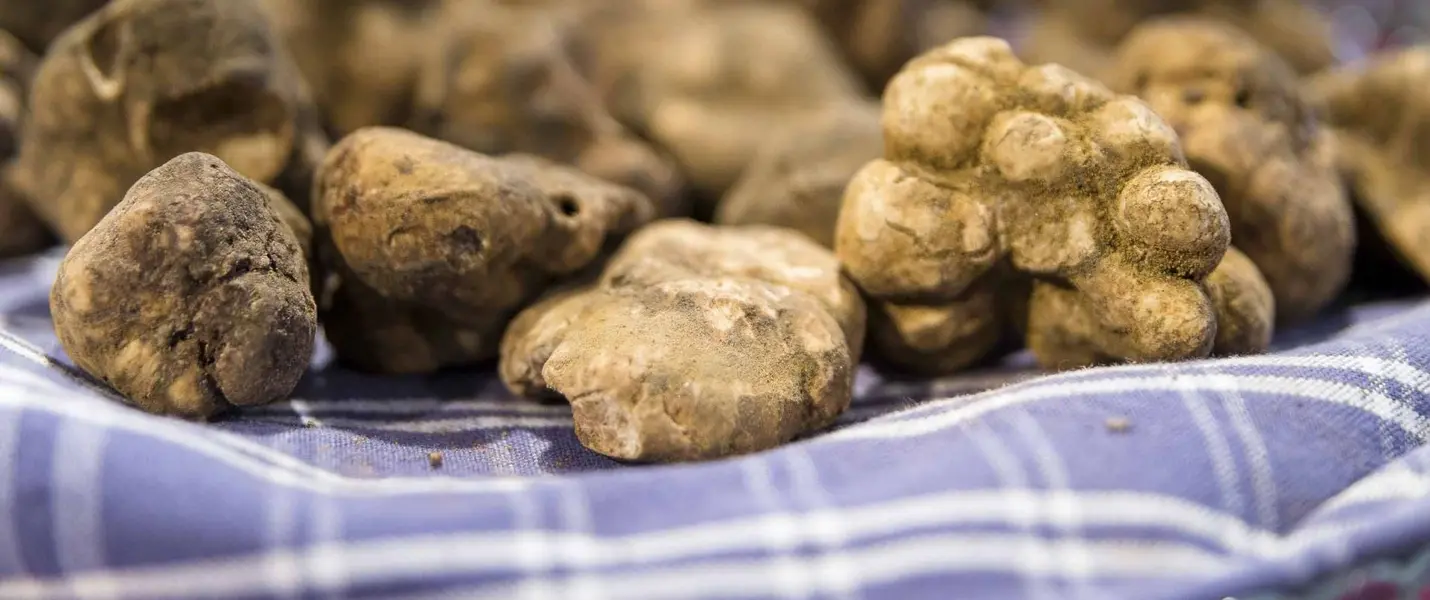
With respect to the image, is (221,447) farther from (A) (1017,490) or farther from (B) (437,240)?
(A) (1017,490)

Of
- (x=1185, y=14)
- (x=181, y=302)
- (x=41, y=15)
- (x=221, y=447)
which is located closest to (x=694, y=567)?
(x=221, y=447)

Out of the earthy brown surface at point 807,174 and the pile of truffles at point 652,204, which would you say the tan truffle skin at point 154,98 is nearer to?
the pile of truffles at point 652,204

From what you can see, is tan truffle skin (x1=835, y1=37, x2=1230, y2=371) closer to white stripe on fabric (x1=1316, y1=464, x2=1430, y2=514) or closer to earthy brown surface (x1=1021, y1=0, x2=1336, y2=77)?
white stripe on fabric (x1=1316, y1=464, x2=1430, y2=514)

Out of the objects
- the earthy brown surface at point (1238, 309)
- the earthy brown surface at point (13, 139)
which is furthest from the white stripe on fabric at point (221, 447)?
the earthy brown surface at point (13, 139)

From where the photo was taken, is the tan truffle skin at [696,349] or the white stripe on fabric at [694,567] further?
the tan truffle skin at [696,349]

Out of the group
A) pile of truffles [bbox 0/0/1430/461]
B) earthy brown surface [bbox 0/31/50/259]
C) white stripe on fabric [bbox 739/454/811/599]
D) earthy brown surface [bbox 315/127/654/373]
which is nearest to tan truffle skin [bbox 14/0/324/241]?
pile of truffles [bbox 0/0/1430/461]

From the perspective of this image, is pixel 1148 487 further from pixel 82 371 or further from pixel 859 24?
pixel 859 24
